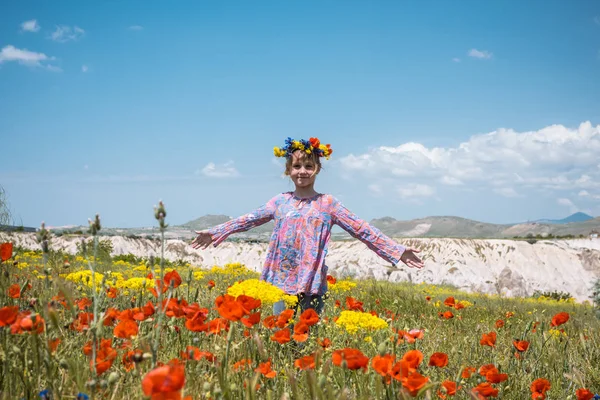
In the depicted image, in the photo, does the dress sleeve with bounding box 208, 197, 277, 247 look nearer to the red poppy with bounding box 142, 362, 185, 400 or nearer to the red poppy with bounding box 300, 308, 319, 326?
the red poppy with bounding box 300, 308, 319, 326

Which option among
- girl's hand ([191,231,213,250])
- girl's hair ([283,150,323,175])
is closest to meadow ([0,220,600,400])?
girl's hand ([191,231,213,250])

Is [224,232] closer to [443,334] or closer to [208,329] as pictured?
[443,334]

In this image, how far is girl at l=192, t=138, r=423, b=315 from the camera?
15.3 ft

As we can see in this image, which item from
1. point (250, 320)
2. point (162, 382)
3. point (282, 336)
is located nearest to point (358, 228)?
point (282, 336)

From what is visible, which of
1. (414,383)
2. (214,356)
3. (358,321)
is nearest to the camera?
(414,383)

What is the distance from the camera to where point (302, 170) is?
489cm

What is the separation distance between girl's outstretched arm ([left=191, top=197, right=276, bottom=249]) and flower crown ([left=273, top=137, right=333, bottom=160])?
513 millimetres

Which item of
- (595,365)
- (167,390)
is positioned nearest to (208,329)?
(167,390)

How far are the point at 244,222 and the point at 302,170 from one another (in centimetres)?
85

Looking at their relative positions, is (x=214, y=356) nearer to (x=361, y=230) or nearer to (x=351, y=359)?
(x=351, y=359)

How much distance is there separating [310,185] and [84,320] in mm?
3101

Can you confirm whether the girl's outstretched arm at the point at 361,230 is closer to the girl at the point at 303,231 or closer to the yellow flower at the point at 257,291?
the girl at the point at 303,231

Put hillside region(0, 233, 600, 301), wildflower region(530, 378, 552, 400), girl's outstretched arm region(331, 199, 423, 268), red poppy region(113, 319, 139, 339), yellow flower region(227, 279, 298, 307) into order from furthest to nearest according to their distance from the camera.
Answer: hillside region(0, 233, 600, 301) → girl's outstretched arm region(331, 199, 423, 268) → yellow flower region(227, 279, 298, 307) → wildflower region(530, 378, 552, 400) → red poppy region(113, 319, 139, 339)

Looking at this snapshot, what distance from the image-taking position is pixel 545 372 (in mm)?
3533
